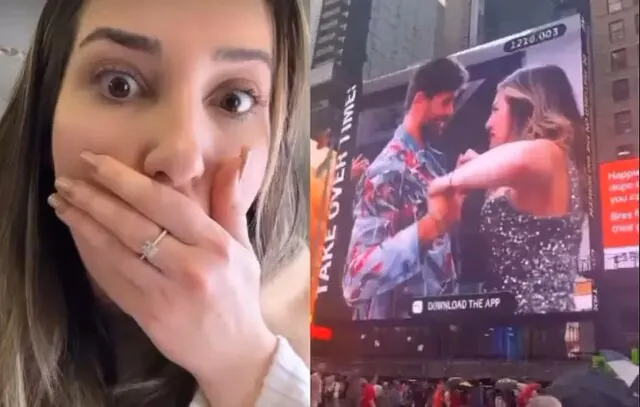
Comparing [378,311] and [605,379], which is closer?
[605,379]

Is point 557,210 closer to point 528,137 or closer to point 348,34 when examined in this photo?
point 528,137

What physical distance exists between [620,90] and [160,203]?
0.57 meters

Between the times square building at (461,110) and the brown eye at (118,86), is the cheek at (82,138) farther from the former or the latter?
the times square building at (461,110)

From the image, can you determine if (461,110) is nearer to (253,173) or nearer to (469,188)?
(469,188)

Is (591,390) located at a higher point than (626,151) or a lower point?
lower

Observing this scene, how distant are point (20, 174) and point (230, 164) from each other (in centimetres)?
29

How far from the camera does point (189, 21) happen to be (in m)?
1.08

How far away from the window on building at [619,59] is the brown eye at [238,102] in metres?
0.47

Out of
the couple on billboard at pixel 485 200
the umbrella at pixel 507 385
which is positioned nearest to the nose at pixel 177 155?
the couple on billboard at pixel 485 200

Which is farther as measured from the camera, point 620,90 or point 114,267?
Answer: point 114,267

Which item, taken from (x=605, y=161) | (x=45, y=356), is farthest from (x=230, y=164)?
(x=605, y=161)

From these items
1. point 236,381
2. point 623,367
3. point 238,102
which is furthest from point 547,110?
point 236,381

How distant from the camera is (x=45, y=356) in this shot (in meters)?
1.06

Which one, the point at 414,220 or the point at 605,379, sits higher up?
the point at 414,220
